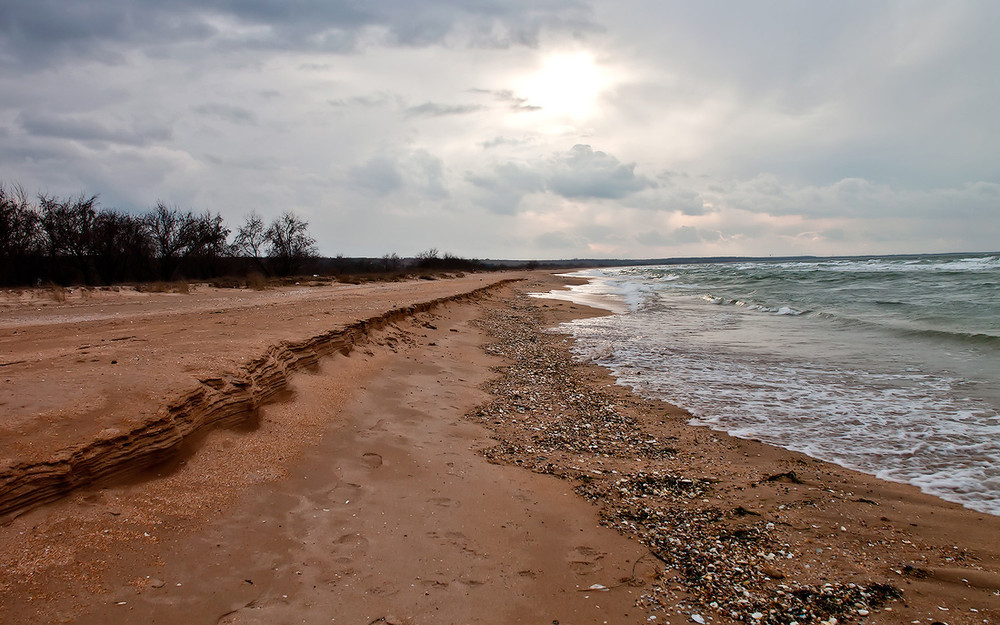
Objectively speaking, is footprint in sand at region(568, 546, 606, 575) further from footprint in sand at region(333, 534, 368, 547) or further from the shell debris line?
footprint in sand at region(333, 534, 368, 547)

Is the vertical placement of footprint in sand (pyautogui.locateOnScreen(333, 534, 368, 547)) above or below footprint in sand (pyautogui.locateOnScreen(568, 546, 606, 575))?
above

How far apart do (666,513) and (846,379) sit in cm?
652

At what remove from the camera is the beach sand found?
3.01 m

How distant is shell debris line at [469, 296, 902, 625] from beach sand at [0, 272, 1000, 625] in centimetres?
2

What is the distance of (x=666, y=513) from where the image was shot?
13.8 feet

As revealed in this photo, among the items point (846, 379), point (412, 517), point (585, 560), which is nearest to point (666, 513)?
point (585, 560)

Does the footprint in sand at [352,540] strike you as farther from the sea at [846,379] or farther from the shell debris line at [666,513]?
the sea at [846,379]

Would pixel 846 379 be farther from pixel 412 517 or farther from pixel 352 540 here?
pixel 352 540

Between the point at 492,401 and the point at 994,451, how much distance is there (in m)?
5.77

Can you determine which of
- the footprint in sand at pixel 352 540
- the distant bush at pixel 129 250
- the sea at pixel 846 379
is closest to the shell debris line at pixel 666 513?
the sea at pixel 846 379

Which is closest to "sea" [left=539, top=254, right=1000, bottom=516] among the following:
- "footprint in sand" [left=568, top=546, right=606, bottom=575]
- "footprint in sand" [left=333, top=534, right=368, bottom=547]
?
"footprint in sand" [left=568, top=546, right=606, bottom=575]

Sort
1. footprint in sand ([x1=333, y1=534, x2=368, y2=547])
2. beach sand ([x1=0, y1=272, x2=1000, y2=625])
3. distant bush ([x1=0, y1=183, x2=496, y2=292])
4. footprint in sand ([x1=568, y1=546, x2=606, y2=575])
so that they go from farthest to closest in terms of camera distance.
Answer: distant bush ([x1=0, y1=183, x2=496, y2=292]) < footprint in sand ([x1=333, y1=534, x2=368, y2=547]) < footprint in sand ([x1=568, y1=546, x2=606, y2=575]) < beach sand ([x1=0, y1=272, x2=1000, y2=625])

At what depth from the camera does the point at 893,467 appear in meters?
5.23

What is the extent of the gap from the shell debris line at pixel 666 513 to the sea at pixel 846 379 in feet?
4.95
